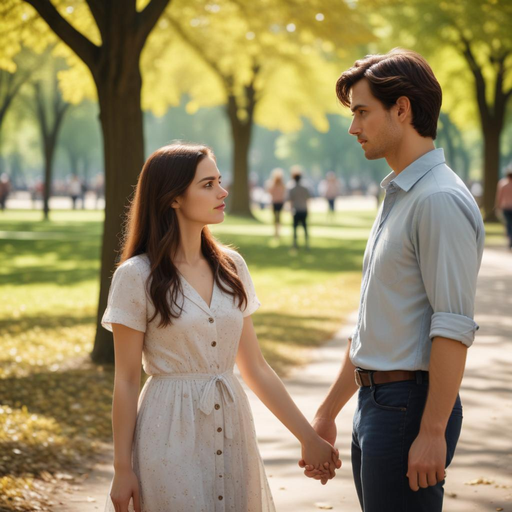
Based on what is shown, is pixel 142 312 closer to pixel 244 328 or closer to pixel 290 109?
pixel 244 328

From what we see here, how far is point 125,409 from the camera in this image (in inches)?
125

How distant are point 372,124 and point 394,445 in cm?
108

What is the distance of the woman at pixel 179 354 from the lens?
3.17m

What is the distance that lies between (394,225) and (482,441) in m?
4.12

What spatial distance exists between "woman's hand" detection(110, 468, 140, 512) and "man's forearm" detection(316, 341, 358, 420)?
0.83m

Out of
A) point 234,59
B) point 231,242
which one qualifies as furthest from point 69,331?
point 234,59

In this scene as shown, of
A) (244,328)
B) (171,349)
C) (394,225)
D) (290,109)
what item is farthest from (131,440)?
(290,109)

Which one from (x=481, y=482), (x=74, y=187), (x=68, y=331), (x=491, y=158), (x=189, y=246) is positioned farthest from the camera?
(x=74, y=187)

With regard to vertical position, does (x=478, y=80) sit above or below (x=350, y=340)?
above

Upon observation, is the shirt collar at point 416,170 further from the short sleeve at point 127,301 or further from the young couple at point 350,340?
the short sleeve at point 127,301

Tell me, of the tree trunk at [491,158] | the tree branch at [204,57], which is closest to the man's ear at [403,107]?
the tree branch at [204,57]

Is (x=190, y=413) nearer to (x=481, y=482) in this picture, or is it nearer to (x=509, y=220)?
(x=481, y=482)

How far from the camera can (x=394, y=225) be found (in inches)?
116

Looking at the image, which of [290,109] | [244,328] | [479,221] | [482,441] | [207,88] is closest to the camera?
[479,221]
